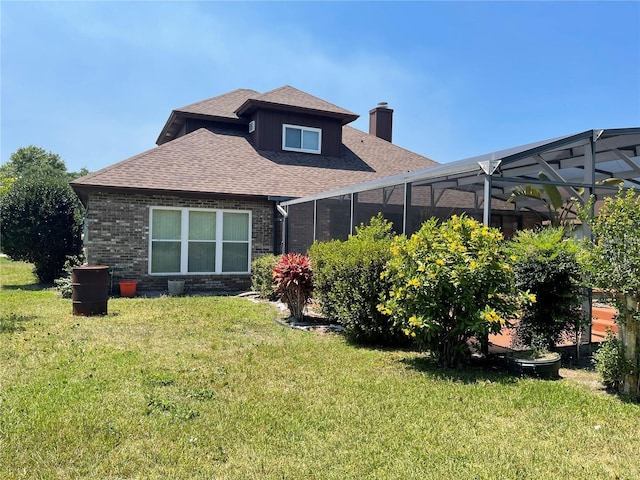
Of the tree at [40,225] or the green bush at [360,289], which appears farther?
the tree at [40,225]

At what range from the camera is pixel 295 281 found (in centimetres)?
827

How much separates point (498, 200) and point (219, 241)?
24.5ft

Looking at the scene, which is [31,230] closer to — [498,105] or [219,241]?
[219,241]

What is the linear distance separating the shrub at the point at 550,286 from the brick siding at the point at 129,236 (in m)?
8.80

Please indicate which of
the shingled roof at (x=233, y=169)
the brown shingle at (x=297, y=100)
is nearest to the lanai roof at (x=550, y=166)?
the shingled roof at (x=233, y=169)

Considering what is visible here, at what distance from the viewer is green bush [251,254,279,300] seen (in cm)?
1122

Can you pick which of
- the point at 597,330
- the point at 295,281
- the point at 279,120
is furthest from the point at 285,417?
the point at 279,120

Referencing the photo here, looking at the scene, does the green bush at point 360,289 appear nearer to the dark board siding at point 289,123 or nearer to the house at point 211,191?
the house at point 211,191

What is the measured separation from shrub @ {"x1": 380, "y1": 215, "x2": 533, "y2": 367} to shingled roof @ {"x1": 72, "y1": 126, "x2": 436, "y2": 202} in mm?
8276

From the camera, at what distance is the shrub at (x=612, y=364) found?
14.8ft

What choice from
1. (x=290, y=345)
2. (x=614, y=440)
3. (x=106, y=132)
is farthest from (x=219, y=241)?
(x=106, y=132)

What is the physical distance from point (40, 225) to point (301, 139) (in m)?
9.27

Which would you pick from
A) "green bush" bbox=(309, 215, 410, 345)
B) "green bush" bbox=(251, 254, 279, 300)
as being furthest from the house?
"green bush" bbox=(309, 215, 410, 345)

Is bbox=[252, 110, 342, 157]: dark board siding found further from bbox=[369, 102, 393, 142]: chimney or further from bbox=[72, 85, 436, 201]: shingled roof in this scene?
bbox=[369, 102, 393, 142]: chimney
